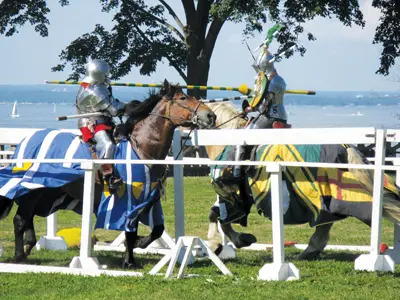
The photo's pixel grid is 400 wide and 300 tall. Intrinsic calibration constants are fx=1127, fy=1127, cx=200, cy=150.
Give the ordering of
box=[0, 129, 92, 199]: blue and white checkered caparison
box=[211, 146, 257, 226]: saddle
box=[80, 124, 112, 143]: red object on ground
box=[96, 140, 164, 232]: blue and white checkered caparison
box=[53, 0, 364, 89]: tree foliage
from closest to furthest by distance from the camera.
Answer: box=[96, 140, 164, 232]: blue and white checkered caparison < box=[0, 129, 92, 199]: blue and white checkered caparison < box=[80, 124, 112, 143]: red object on ground < box=[211, 146, 257, 226]: saddle < box=[53, 0, 364, 89]: tree foliage

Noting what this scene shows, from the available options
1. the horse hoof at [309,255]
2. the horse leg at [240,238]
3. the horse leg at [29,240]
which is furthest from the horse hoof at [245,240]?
the horse leg at [29,240]

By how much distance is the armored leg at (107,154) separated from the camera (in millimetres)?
11641

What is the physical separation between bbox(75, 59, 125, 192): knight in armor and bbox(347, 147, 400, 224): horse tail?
8.35 feet

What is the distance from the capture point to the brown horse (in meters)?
11.9

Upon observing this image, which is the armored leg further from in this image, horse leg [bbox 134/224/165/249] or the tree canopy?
the tree canopy

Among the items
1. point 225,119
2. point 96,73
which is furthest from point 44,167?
point 225,119

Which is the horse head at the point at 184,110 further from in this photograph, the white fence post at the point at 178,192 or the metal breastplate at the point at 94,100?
the metal breastplate at the point at 94,100

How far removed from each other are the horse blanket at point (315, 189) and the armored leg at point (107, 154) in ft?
5.12

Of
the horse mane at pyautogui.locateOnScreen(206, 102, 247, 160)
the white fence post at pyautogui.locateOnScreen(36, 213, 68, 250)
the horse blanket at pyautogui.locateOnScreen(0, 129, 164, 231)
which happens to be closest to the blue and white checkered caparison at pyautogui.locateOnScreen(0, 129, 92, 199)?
the horse blanket at pyautogui.locateOnScreen(0, 129, 164, 231)

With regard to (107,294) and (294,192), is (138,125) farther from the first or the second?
(107,294)

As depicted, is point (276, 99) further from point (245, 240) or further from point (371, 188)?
point (371, 188)

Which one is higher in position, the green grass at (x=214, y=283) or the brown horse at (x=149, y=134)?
the brown horse at (x=149, y=134)

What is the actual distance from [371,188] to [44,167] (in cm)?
347

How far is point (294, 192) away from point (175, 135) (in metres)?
1.40
